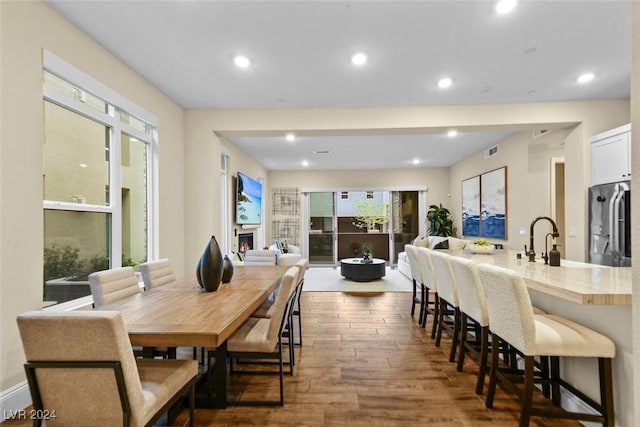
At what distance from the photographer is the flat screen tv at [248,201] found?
20.2ft

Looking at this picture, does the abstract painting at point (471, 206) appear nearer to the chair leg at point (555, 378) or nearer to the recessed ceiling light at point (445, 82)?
the recessed ceiling light at point (445, 82)

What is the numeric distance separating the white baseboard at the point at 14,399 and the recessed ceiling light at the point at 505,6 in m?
4.15

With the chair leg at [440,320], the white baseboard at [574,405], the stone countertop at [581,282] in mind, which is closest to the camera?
the stone countertop at [581,282]

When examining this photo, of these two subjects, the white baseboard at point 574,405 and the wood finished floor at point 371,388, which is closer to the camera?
the white baseboard at point 574,405

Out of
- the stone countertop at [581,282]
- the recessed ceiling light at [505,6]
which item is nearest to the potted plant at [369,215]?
the stone countertop at [581,282]

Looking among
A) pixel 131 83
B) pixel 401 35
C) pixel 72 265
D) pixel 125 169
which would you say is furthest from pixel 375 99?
pixel 72 265

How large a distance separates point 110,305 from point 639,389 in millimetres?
2488

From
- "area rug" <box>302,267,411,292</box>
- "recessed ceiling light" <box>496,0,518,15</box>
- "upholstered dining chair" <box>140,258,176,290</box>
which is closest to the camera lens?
"recessed ceiling light" <box>496,0,518,15</box>

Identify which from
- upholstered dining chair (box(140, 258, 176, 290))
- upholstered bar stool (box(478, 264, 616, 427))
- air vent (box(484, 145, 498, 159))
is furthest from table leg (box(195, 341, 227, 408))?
air vent (box(484, 145, 498, 159))

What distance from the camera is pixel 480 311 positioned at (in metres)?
2.32

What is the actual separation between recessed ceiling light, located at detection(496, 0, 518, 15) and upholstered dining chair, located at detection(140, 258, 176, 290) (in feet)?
11.2

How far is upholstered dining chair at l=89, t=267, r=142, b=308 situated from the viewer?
7.04 ft

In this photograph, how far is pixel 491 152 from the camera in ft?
20.7

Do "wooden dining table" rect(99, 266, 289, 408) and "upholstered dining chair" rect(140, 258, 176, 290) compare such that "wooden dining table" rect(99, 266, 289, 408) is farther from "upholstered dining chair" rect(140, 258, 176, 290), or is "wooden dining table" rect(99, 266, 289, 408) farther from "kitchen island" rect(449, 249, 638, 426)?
"kitchen island" rect(449, 249, 638, 426)
